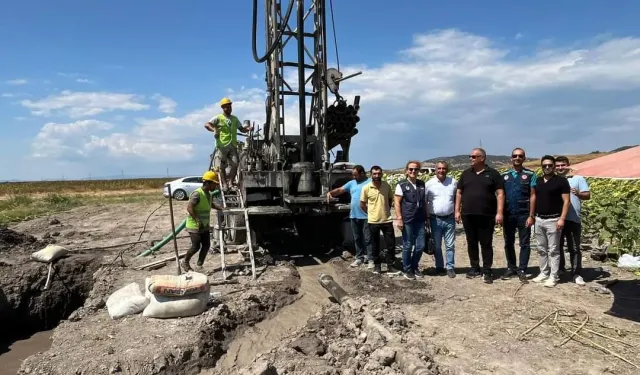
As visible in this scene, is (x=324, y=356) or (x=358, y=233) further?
(x=358, y=233)

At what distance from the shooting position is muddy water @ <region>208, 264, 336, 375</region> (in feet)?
17.2

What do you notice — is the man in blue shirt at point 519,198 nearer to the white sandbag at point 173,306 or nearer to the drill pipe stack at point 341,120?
the drill pipe stack at point 341,120

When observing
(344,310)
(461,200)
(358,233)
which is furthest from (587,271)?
(344,310)

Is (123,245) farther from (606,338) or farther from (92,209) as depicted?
(92,209)

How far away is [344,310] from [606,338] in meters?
2.76

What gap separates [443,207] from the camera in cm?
714

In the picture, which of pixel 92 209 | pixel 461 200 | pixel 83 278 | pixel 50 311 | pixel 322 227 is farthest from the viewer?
pixel 92 209

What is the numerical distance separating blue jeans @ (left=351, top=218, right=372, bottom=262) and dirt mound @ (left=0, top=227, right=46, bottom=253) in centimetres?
760

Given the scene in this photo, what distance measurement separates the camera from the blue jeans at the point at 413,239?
720 centimetres

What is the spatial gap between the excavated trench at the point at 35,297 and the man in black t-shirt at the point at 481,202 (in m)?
6.62

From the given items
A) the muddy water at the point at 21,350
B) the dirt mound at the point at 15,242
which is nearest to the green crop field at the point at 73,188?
the dirt mound at the point at 15,242

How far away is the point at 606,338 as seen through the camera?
4.79 m

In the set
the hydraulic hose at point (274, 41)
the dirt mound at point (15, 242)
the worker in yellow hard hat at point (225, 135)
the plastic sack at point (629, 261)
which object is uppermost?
the hydraulic hose at point (274, 41)

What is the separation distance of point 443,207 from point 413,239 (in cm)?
66
